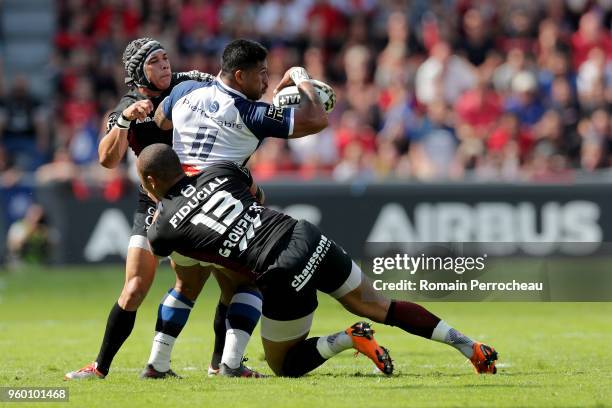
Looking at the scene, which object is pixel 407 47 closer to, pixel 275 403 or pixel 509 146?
pixel 509 146

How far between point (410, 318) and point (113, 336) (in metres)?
2.23

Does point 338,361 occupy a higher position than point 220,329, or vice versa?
point 220,329

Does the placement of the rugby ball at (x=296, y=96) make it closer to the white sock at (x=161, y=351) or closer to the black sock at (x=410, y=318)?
the black sock at (x=410, y=318)

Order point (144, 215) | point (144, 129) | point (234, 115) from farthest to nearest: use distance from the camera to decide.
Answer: point (144, 129)
point (144, 215)
point (234, 115)

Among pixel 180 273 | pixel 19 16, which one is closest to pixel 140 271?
pixel 180 273

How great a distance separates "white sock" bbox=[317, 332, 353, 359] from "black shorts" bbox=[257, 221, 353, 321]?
303 mm

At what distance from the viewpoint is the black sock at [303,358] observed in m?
8.83

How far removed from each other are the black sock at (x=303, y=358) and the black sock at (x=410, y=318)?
0.58 meters

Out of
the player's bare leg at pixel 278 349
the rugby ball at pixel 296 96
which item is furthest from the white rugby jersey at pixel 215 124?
the player's bare leg at pixel 278 349

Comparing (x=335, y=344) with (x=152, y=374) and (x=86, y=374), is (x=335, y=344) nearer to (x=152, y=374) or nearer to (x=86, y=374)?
(x=152, y=374)

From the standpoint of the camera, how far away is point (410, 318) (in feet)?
28.6

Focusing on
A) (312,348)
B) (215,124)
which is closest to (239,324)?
(312,348)

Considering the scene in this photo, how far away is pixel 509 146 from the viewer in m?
20.0

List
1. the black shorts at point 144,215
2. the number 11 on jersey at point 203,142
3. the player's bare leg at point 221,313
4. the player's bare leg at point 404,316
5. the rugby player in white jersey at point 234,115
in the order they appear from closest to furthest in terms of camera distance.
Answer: the rugby player in white jersey at point 234,115, the player's bare leg at point 404,316, the number 11 on jersey at point 203,142, the black shorts at point 144,215, the player's bare leg at point 221,313
